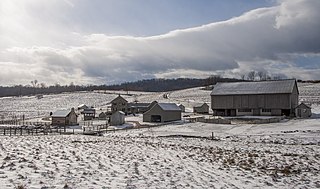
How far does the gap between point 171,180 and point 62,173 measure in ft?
13.3

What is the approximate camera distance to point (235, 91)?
74875 mm

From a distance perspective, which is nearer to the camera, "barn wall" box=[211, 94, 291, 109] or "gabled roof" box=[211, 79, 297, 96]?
"barn wall" box=[211, 94, 291, 109]

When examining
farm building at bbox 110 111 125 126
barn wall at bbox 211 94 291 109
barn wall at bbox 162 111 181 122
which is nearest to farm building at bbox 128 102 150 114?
barn wall at bbox 162 111 181 122

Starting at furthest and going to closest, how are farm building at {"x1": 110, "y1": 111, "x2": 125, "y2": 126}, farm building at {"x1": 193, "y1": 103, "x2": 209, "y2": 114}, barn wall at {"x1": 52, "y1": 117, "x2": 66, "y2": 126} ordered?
farm building at {"x1": 193, "y1": 103, "x2": 209, "y2": 114}
barn wall at {"x1": 52, "y1": 117, "x2": 66, "y2": 126}
farm building at {"x1": 110, "y1": 111, "x2": 125, "y2": 126}

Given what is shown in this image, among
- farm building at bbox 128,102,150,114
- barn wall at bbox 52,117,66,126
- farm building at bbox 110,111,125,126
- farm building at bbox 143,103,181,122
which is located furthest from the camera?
farm building at bbox 128,102,150,114

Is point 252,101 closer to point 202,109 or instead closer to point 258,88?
point 258,88

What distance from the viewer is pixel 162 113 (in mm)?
67938

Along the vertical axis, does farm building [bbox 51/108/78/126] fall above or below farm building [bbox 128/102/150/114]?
below

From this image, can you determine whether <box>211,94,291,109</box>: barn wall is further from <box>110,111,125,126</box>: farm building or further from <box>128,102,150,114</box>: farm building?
<box>128,102,150,114</box>: farm building

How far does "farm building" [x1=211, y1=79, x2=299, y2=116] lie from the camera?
2736 inches

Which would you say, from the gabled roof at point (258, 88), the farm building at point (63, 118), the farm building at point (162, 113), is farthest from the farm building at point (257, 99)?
the farm building at point (63, 118)

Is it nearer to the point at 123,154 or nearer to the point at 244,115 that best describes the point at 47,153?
the point at 123,154

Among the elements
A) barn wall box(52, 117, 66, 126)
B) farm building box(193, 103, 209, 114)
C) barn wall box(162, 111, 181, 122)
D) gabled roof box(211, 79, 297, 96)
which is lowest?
barn wall box(52, 117, 66, 126)

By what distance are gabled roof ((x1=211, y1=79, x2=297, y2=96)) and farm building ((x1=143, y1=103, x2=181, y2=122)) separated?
12.0 meters
